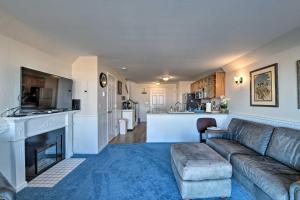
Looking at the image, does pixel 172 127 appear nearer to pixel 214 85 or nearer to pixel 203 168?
pixel 214 85

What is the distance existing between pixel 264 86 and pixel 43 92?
4.14 m

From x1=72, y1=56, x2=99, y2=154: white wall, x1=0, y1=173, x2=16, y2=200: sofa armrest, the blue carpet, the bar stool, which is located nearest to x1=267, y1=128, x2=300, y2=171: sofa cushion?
the blue carpet

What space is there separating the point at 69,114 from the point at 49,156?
3.17 feet

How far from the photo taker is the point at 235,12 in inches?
85.1

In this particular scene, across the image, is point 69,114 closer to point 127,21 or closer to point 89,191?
point 89,191

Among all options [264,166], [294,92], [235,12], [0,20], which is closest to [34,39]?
[0,20]

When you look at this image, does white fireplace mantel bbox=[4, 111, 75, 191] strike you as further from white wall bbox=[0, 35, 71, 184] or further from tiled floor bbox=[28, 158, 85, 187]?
tiled floor bbox=[28, 158, 85, 187]

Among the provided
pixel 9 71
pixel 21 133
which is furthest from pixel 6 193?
pixel 9 71

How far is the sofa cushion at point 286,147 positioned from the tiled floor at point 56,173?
3.31 m

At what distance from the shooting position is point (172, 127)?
18.6ft

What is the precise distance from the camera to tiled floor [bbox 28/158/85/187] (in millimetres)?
2854

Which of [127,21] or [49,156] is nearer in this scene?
[127,21]

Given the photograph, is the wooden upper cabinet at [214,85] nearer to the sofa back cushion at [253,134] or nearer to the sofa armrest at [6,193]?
the sofa back cushion at [253,134]

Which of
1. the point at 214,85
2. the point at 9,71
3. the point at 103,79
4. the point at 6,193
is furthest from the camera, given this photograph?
the point at 214,85
